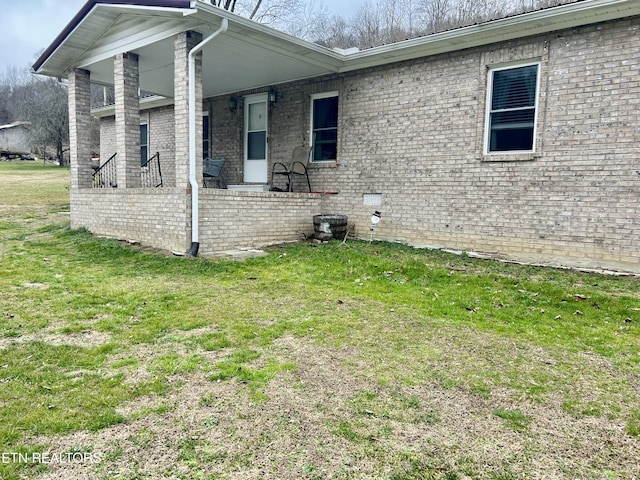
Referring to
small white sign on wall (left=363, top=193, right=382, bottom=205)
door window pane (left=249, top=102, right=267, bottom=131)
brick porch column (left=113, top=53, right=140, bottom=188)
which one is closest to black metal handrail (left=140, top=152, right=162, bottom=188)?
door window pane (left=249, top=102, right=267, bottom=131)

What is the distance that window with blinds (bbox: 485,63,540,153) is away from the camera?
6930mm

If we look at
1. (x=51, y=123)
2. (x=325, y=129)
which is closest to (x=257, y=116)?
(x=325, y=129)

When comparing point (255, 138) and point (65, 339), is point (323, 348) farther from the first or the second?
point (255, 138)

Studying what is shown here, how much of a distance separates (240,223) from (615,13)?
6.16 metres

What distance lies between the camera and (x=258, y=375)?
9.52ft

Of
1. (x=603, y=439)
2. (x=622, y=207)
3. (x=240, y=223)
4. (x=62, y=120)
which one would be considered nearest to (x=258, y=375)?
(x=603, y=439)

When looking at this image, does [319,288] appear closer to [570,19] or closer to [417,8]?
[570,19]

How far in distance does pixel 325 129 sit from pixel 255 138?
217cm

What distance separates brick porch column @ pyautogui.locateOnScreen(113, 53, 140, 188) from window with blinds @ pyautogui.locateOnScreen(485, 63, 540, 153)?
6244mm

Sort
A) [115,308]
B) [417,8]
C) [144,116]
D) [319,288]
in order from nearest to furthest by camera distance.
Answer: [115,308], [319,288], [144,116], [417,8]

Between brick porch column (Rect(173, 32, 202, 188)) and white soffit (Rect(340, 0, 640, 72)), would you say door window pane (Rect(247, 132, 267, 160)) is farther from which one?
brick porch column (Rect(173, 32, 202, 188))

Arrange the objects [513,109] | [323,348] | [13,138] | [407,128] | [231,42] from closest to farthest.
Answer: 1. [323,348]
2. [513,109]
3. [231,42]
4. [407,128]
5. [13,138]

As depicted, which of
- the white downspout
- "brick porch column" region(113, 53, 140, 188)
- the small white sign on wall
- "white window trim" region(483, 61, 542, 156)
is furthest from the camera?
the small white sign on wall

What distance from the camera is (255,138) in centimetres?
1080
